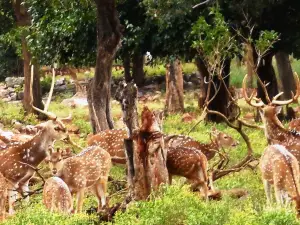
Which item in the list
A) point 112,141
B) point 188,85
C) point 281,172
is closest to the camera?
point 281,172

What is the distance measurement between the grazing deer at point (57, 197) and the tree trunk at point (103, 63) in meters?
6.25

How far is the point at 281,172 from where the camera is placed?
9938mm

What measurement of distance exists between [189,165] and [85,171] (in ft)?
4.60

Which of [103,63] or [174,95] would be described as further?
[174,95]

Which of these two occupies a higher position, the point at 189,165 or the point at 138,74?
the point at 189,165

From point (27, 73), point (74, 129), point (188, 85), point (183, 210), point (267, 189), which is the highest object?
point (27, 73)

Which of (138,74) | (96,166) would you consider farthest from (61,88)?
(96,166)

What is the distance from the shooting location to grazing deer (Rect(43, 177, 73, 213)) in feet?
33.0

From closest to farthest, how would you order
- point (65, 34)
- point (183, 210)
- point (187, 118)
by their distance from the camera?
point (183, 210), point (65, 34), point (187, 118)

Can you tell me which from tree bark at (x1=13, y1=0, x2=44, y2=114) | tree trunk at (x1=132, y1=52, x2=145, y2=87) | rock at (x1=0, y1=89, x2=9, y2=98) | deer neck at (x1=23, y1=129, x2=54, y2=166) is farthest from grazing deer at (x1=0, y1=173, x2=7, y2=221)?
rock at (x1=0, y1=89, x2=9, y2=98)

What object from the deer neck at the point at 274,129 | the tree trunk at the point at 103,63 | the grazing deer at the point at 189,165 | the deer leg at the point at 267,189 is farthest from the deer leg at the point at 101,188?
the tree trunk at the point at 103,63

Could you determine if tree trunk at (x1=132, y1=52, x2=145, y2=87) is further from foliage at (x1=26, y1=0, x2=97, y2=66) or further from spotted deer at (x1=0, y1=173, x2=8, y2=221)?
spotted deer at (x1=0, y1=173, x2=8, y2=221)

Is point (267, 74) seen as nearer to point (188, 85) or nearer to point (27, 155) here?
point (27, 155)

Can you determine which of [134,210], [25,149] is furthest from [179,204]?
[25,149]
